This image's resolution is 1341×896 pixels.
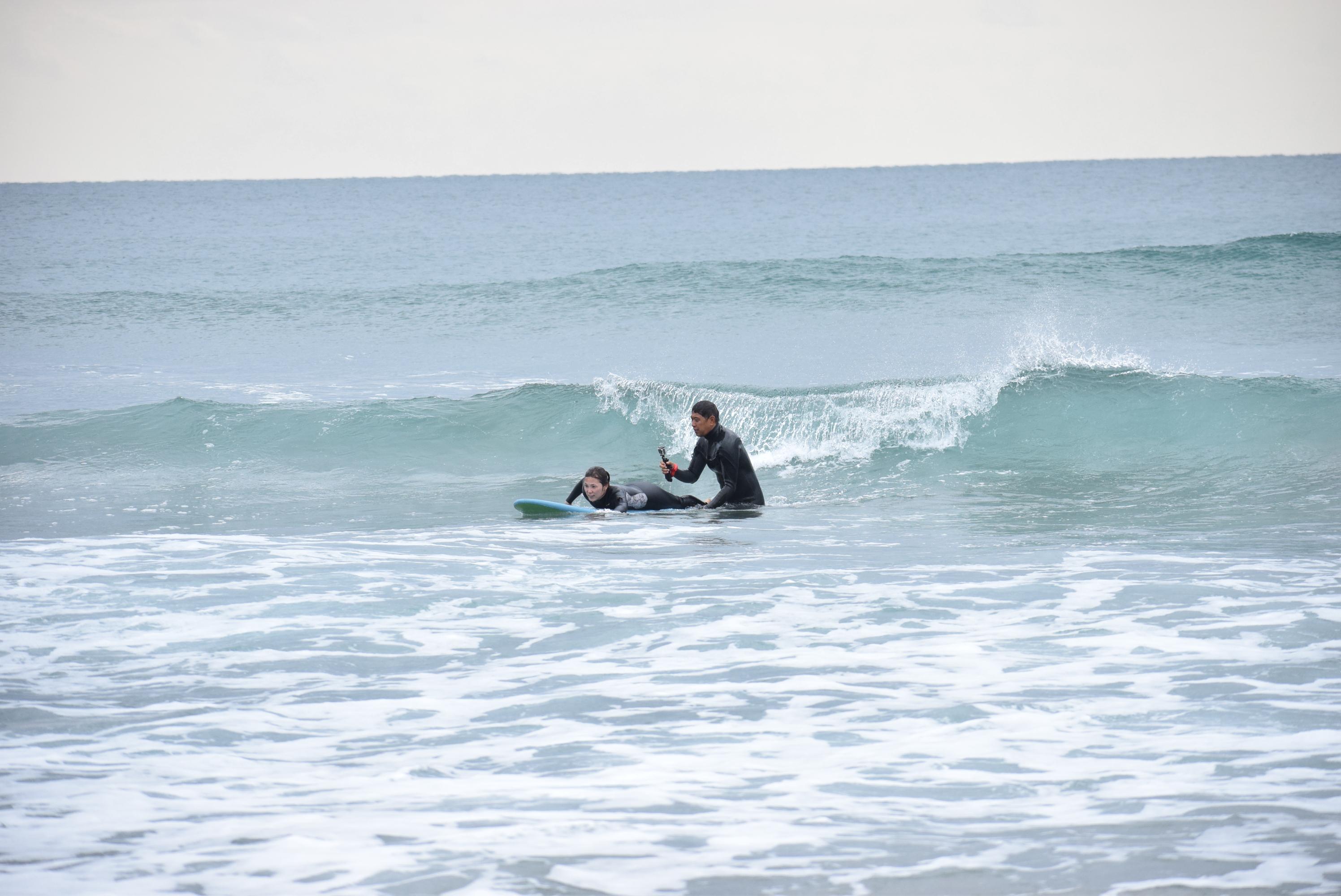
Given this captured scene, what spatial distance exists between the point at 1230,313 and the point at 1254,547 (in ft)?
65.6

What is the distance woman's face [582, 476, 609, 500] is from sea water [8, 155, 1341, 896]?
0.86ft

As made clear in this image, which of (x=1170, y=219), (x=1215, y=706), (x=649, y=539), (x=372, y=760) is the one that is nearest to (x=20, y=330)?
(x=649, y=539)

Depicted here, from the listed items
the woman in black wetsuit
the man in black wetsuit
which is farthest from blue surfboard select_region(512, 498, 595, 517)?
→ the man in black wetsuit

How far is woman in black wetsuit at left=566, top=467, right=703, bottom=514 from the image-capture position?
1147 centimetres

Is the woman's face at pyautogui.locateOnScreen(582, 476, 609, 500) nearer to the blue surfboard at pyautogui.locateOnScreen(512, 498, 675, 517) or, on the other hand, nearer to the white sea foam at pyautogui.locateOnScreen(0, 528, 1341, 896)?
the blue surfboard at pyautogui.locateOnScreen(512, 498, 675, 517)

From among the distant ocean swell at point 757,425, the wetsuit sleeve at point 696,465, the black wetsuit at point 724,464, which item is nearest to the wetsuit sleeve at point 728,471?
the black wetsuit at point 724,464

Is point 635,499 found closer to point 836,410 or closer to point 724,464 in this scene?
point 724,464

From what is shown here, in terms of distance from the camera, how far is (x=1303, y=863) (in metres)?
4.25

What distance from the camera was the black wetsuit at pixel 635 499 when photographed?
11.7 metres

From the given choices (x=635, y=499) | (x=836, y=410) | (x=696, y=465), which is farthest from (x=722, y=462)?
(x=836, y=410)

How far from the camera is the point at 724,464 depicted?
11.7 metres

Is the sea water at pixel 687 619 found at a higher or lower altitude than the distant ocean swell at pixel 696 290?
lower

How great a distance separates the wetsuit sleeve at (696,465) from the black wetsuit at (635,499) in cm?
41

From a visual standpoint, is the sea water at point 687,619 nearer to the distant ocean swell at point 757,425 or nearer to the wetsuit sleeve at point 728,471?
the distant ocean swell at point 757,425
